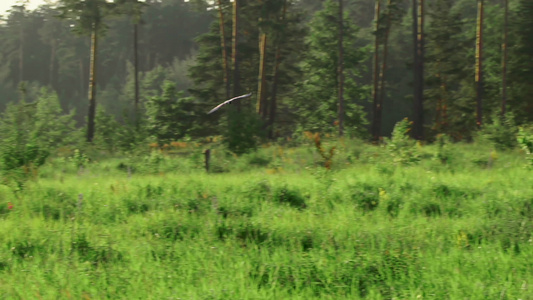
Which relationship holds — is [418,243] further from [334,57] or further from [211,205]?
[334,57]

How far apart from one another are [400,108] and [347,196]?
136ft

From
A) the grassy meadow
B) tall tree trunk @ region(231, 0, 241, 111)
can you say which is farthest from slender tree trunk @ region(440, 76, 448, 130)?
the grassy meadow

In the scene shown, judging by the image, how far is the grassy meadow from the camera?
5.57 metres

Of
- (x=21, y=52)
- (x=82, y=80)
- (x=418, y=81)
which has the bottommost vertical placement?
(x=418, y=81)

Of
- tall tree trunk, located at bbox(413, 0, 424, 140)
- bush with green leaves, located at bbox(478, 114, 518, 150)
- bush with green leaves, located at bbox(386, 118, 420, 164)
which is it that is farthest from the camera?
tall tree trunk, located at bbox(413, 0, 424, 140)

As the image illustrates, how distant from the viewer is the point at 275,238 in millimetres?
7430

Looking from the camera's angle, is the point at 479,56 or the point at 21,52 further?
the point at 21,52

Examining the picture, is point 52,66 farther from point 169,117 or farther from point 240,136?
point 240,136

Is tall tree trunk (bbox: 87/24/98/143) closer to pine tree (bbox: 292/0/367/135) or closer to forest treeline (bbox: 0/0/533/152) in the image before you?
forest treeline (bbox: 0/0/533/152)

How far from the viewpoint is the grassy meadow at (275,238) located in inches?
219

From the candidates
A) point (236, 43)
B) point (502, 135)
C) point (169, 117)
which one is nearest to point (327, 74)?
point (236, 43)

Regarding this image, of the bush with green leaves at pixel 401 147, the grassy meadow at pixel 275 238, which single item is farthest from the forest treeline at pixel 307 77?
the grassy meadow at pixel 275 238

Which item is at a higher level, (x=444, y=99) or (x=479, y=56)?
(x=479, y=56)

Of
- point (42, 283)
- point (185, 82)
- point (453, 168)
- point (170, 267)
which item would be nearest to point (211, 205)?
point (170, 267)
